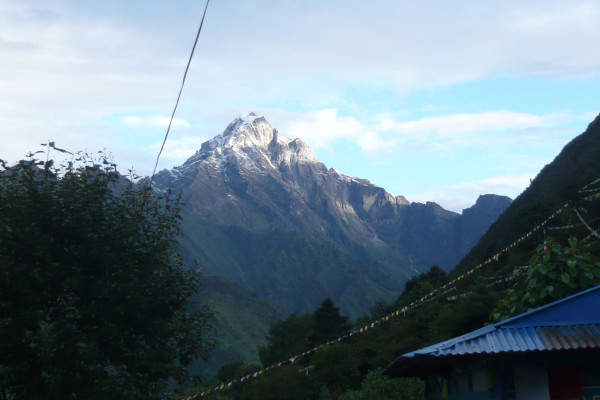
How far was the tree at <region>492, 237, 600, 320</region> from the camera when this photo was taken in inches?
500

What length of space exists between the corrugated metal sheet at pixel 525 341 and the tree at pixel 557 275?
3.76 m

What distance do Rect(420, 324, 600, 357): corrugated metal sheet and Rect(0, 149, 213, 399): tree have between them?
21.9 ft

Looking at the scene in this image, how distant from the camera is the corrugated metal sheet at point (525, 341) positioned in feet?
27.3

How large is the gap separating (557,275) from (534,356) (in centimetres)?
504

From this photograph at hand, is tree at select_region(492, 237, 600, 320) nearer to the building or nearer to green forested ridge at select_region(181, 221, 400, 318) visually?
the building

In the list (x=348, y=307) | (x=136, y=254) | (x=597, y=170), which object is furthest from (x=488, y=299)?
(x=348, y=307)

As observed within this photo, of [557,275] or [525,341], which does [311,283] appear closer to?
[557,275]

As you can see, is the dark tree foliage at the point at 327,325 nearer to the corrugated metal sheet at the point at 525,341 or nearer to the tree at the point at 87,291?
the tree at the point at 87,291

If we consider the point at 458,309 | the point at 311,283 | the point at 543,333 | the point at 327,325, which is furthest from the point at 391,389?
the point at 311,283

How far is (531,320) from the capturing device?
9.35m

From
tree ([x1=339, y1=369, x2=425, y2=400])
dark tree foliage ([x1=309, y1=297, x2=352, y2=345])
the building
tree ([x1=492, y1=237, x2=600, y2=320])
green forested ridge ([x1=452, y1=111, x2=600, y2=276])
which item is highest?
green forested ridge ([x1=452, y1=111, x2=600, y2=276])

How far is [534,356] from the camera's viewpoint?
8.52 m

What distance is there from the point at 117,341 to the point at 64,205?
3198mm

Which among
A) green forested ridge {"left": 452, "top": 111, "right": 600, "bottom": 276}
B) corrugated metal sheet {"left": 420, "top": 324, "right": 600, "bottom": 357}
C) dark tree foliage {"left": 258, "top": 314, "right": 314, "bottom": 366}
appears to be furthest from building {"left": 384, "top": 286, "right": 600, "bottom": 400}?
dark tree foliage {"left": 258, "top": 314, "right": 314, "bottom": 366}
